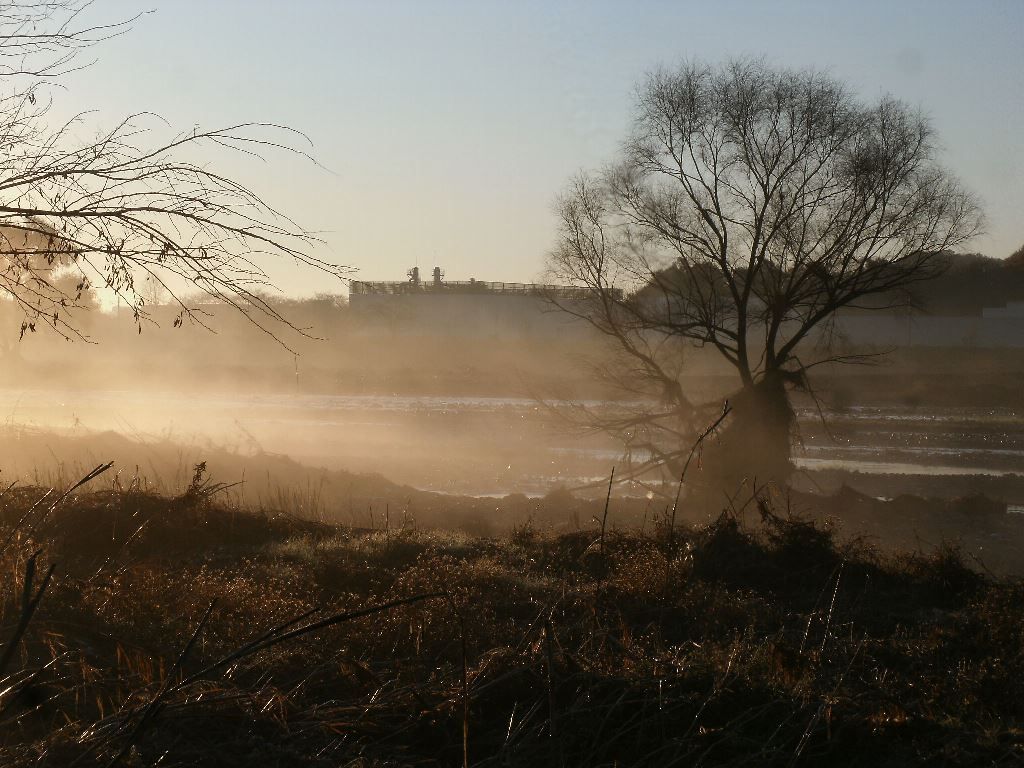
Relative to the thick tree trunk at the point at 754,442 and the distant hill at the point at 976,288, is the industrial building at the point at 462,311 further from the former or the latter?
the thick tree trunk at the point at 754,442

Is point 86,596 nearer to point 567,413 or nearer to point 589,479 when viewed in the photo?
point 567,413

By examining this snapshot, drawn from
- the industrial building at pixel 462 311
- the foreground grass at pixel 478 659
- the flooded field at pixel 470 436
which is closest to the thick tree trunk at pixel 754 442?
the flooded field at pixel 470 436

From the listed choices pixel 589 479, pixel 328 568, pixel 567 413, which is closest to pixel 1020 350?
pixel 589 479

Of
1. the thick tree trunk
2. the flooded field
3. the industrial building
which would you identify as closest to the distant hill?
the flooded field

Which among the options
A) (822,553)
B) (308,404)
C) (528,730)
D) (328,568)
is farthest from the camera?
(308,404)

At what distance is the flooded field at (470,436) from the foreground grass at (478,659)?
1794 centimetres

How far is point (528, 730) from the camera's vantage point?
187 inches

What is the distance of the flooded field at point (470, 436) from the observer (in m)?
32.4

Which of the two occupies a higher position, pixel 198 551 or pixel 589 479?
pixel 198 551

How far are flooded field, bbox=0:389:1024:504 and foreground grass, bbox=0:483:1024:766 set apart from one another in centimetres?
1794

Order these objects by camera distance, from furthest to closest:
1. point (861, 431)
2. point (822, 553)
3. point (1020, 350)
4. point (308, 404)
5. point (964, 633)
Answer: point (1020, 350) → point (308, 404) → point (861, 431) → point (822, 553) → point (964, 633)

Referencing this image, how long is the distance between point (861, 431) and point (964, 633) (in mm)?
36459

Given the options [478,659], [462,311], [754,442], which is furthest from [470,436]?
[478,659]

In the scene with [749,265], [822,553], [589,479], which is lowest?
[589,479]
